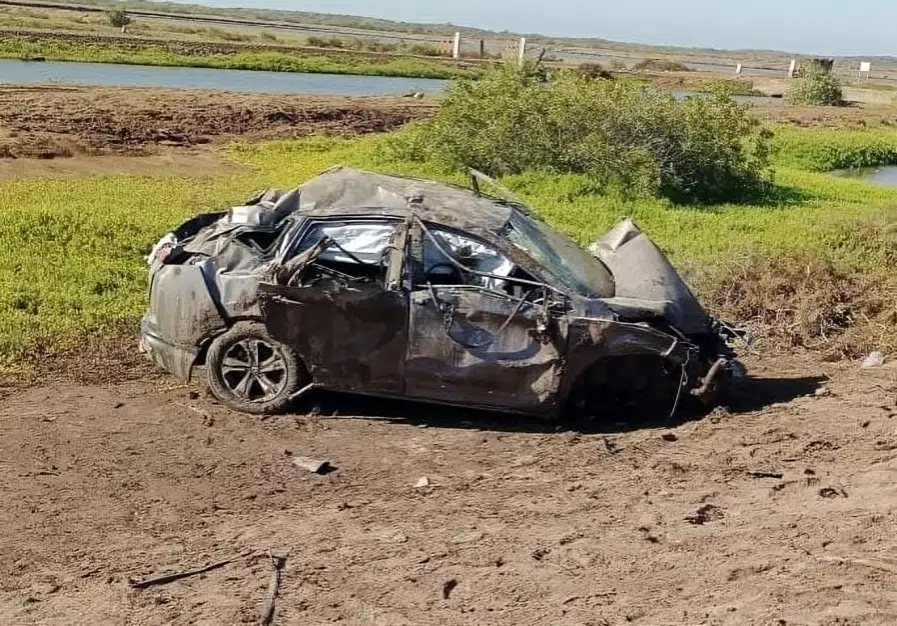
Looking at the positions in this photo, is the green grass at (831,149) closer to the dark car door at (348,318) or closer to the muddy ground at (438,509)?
the muddy ground at (438,509)

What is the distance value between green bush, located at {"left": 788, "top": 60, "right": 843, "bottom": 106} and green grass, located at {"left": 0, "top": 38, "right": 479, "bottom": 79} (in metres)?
15.9

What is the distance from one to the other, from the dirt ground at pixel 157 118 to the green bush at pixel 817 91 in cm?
2237

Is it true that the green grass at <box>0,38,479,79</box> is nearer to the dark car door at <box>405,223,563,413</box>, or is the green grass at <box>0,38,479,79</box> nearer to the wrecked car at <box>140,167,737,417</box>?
the wrecked car at <box>140,167,737,417</box>

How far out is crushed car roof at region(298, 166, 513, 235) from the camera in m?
7.48

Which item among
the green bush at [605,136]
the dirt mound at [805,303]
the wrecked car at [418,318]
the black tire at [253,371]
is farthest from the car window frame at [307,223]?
the green bush at [605,136]

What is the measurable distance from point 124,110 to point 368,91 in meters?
18.3

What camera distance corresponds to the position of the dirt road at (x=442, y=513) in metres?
4.88

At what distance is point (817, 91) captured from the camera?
4891 cm

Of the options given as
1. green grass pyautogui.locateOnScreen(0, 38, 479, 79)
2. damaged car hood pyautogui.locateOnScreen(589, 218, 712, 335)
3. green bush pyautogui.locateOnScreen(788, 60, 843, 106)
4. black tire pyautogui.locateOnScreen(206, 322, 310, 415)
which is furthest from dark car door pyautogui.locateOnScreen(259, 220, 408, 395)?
green bush pyautogui.locateOnScreen(788, 60, 843, 106)

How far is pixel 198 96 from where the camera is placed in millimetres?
31828

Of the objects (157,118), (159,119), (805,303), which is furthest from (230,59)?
(805,303)

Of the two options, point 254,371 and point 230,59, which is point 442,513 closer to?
point 254,371

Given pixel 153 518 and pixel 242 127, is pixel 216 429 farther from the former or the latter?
pixel 242 127

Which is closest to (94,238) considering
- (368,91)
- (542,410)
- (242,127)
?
(542,410)
